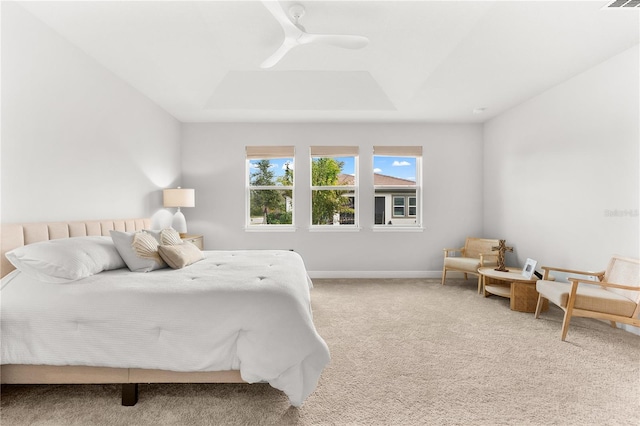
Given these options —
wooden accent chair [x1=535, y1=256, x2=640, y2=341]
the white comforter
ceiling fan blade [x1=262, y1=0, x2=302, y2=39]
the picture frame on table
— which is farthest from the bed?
the picture frame on table

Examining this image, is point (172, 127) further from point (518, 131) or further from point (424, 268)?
point (518, 131)

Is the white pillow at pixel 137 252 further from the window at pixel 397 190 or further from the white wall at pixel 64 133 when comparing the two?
the window at pixel 397 190

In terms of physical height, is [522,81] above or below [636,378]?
above

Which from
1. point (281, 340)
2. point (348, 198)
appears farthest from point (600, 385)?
point (348, 198)

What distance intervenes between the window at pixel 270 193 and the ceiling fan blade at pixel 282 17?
3.11 metres

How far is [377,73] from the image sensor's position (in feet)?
13.9

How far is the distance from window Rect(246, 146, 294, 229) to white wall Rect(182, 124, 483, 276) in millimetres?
178

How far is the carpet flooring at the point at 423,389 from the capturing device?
1.84 metres

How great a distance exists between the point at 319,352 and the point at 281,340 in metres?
0.23

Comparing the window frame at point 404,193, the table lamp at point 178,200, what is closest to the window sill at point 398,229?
the window frame at point 404,193

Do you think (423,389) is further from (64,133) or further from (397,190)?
(397,190)

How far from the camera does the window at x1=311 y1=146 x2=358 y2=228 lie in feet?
18.4

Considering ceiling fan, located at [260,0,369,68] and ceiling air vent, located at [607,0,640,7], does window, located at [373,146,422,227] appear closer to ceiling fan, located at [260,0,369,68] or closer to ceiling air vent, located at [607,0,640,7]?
ceiling fan, located at [260,0,369,68]

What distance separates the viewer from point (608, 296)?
284 cm
